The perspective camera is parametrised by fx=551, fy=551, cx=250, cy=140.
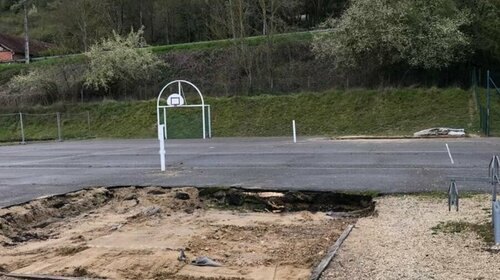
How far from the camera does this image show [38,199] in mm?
11328

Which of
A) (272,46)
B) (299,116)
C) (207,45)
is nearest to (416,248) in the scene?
(299,116)

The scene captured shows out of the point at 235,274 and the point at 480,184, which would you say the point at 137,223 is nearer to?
the point at 235,274

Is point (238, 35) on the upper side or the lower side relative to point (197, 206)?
upper

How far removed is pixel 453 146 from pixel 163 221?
577 inches

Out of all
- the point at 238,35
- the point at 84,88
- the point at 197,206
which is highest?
the point at 238,35

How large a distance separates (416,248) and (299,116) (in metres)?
27.4

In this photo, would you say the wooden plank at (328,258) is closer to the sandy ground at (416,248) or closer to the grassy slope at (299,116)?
the sandy ground at (416,248)

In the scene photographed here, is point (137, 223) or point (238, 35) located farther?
point (238, 35)

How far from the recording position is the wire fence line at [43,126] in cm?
3838

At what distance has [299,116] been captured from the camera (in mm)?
34125

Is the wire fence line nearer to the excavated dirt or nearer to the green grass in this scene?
the green grass

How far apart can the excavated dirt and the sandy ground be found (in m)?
0.49

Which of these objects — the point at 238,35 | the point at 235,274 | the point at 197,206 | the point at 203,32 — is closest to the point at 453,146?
the point at 197,206

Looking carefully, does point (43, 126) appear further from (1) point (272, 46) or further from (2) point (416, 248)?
(2) point (416, 248)
